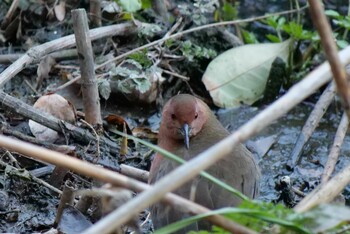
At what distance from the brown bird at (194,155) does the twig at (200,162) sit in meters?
1.17

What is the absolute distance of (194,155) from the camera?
4387 mm

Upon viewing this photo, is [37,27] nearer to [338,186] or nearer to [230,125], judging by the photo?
[230,125]

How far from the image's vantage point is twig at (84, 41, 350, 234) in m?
2.37

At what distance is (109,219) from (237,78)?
3.68m

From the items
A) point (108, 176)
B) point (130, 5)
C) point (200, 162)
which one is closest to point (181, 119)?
point (130, 5)

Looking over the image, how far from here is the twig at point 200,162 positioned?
7.78ft

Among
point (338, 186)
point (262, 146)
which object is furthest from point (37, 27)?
point (338, 186)

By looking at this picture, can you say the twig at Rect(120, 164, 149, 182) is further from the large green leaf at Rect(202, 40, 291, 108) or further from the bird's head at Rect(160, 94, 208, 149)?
the large green leaf at Rect(202, 40, 291, 108)

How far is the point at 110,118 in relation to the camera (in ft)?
17.8

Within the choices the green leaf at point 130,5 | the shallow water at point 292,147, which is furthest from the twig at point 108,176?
the green leaf at point 130,5

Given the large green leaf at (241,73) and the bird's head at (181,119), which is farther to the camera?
the large green leaf at (241,73)

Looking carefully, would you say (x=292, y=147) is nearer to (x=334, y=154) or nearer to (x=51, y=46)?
(x=334, y=154)

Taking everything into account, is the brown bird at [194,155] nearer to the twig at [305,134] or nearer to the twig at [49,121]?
the twig at [49,121]

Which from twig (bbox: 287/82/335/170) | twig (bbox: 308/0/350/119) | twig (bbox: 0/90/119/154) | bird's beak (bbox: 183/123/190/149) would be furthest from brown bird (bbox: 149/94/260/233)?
twig (bbox: 308/0/350/119)
